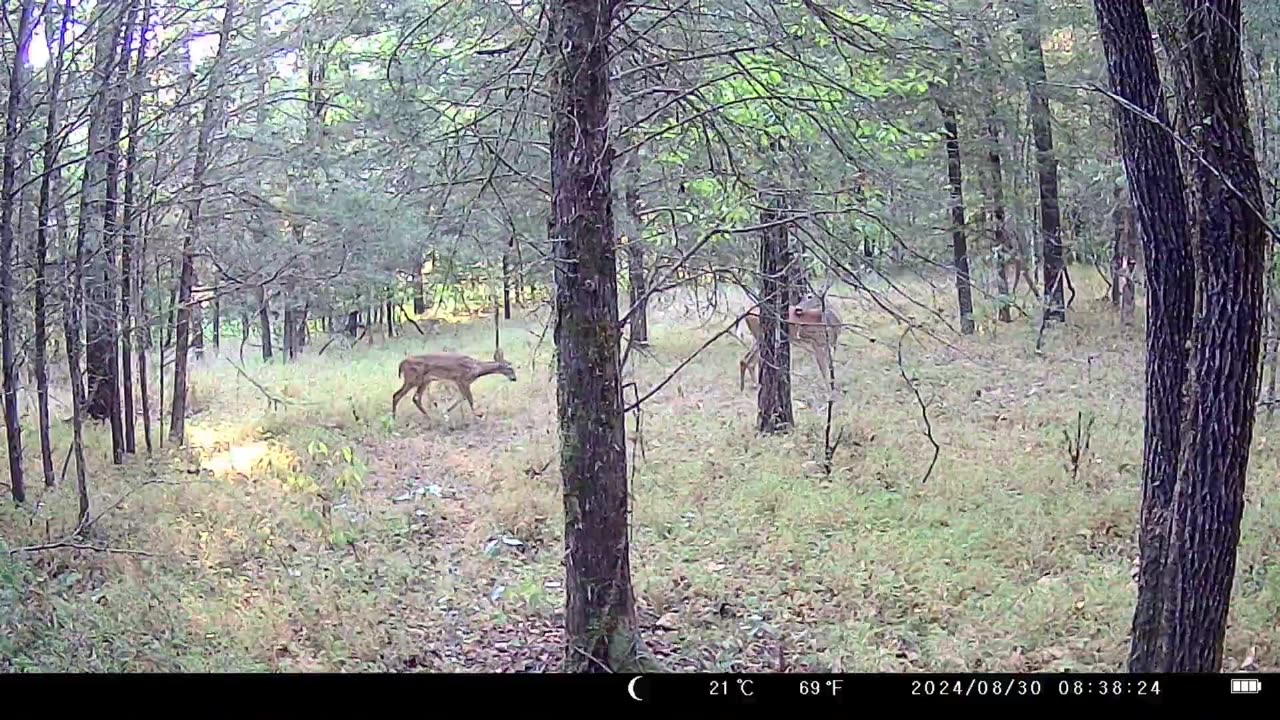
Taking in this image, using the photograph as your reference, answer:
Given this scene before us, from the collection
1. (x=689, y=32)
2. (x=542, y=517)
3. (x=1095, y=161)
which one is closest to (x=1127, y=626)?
(x=1095, y=161)

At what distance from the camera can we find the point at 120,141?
9.20ft

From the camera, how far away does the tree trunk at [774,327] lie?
256 cm

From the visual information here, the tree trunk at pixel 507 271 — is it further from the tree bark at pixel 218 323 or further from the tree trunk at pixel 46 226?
the tree trunk at pixel 46 226

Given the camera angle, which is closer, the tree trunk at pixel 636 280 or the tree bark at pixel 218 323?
the tree trunk at pixel 636 280

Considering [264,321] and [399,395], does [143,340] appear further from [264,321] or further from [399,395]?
[399,395]

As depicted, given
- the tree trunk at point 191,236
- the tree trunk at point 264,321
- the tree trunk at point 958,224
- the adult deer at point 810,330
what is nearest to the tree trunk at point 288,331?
the tree trunk at point 264,321

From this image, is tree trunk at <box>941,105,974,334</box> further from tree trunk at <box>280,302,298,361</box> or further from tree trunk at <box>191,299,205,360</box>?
tree trunk at <box>191,299,205,360</box>

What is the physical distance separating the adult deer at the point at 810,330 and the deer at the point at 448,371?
83 centimetres

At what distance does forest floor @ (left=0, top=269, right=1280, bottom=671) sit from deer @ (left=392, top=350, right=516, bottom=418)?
57 mm

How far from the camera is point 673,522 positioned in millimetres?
2895

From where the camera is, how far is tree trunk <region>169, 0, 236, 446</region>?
9.27ft

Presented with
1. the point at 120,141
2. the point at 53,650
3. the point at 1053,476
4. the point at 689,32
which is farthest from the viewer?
the point at 1053,476

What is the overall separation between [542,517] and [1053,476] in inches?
62.0

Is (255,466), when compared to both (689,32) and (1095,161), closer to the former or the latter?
(689,32)
